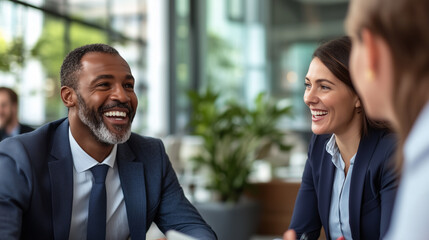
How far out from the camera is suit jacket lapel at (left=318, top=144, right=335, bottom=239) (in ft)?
5.56

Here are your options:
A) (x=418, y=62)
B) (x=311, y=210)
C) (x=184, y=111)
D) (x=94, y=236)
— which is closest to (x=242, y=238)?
(x=311, y=210)

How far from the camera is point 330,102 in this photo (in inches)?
67.4

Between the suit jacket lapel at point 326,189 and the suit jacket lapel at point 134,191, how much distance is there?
2.05 ft

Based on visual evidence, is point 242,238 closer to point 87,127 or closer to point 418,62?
point 87,127

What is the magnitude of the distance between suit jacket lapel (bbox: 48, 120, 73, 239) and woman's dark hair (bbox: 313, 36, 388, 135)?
0.94 m

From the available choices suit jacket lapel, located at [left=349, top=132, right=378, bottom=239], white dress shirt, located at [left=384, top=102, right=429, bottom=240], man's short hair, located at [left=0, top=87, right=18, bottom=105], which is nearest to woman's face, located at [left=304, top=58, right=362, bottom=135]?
suit jacket lapel, located at [left=349, top=132, right=378, bottom=239]

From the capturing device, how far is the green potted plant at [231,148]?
4727 millimetres

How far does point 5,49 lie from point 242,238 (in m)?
3.56

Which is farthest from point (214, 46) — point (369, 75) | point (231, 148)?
point (369, 75)

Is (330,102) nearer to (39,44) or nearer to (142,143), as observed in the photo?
(142,143)

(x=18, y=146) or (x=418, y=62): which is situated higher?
(x=418, y=62)

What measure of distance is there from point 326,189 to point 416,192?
3.61 ft

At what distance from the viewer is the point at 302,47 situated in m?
9.34

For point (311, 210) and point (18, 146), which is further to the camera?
point (311, 210)
